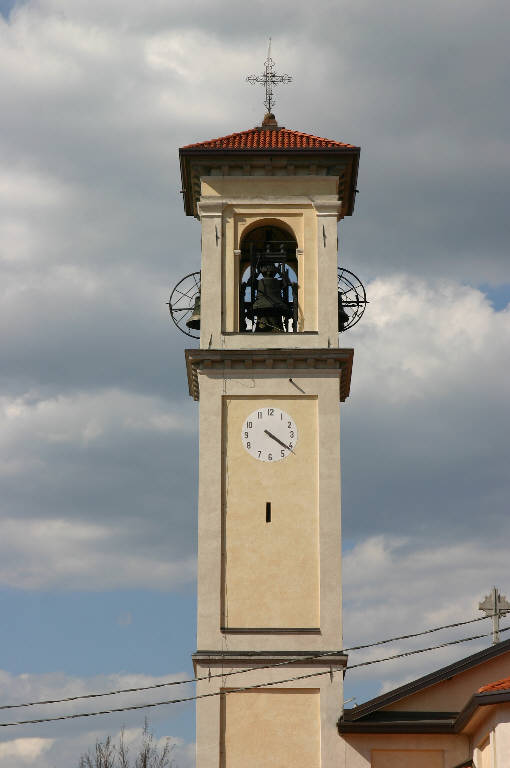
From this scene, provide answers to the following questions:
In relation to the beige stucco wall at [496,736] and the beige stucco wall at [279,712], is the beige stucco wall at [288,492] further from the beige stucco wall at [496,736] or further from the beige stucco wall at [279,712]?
the beige stucco wall at [496,736]

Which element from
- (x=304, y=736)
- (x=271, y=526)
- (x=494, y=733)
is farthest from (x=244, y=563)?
(x=494, y=733)

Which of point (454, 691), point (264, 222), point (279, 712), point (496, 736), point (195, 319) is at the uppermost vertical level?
point (264, 222)

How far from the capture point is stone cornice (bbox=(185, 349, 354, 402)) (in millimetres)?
32656

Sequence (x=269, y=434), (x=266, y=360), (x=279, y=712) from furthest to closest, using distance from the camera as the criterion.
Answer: (x=266, y=360) < (x=269, y=434) < (x=279, y=712)

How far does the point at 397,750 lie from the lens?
99.7 feet

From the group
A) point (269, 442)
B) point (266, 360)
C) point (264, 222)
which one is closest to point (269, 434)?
point (269, 442)

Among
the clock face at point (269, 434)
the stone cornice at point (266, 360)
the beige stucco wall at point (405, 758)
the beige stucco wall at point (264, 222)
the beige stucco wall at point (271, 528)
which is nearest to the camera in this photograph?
the beige stucco wall at point (405, 758)

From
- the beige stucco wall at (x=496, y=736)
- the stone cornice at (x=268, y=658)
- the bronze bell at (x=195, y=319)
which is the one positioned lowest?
the beige stucco wall at (x=496, y=736)

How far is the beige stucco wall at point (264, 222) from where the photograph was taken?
1316 inches

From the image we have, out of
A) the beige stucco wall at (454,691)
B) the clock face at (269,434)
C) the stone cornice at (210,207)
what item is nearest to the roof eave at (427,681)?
the beige stucco wall at (454,691)

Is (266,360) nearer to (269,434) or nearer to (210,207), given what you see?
(269,434)

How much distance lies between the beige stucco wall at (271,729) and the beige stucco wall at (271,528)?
1.48 meters

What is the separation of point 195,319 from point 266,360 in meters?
2.36

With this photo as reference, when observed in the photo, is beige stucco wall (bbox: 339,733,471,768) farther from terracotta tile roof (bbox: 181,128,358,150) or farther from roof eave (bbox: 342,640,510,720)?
terracotta tile roof (bbox: 181,128,358,150)
